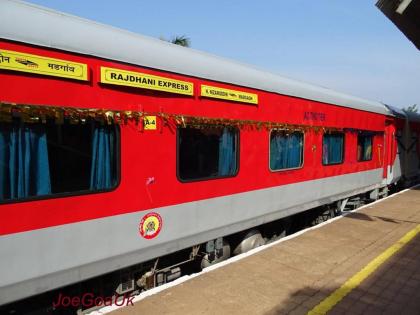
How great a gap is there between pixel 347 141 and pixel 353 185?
1168 mm

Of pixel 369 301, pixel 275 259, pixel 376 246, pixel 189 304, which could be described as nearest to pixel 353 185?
pixel 376 246

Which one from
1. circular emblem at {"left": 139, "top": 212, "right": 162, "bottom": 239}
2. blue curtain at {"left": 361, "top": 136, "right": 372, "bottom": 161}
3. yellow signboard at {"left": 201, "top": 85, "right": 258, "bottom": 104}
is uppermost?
yellow signboard at {"left": 201, "top": 85, "right": 258, "bottom": 104}

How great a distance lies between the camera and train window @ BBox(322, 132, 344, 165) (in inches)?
305

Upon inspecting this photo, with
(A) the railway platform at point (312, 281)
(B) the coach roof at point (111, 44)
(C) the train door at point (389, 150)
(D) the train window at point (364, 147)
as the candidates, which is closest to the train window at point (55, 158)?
(B) the coach roof at point (111, 44)

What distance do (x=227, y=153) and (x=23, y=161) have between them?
265cm

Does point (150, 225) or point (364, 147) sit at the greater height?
point (364, 147)

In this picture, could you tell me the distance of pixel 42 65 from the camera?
317cm

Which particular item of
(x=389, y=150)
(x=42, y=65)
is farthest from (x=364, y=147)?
(x=42, y=65)

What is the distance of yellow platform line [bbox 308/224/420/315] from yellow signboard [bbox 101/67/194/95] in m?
2.71

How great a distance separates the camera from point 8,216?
2998mm

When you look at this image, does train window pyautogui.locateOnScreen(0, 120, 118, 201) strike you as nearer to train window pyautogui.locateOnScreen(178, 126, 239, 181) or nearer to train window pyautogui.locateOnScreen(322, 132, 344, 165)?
train window pyautogui.locateOnScreen(178, 126, 239, 181)

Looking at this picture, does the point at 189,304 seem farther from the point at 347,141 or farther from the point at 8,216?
the point at 347,141

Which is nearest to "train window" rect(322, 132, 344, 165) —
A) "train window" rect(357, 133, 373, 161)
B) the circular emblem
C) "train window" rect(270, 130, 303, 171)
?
"train window" rect(270, 130, 303, 171)

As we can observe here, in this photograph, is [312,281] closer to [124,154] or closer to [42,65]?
[124,154]
